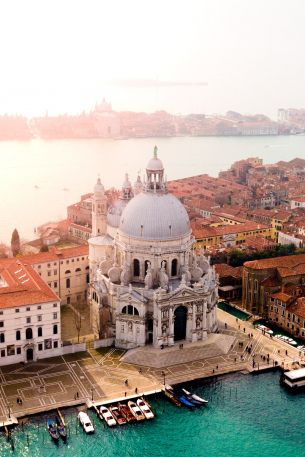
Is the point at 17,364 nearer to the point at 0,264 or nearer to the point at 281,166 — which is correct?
the point at 0,264

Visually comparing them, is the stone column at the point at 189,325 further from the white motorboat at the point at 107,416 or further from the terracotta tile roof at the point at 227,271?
the terracotta tile roof at the point at 227,271

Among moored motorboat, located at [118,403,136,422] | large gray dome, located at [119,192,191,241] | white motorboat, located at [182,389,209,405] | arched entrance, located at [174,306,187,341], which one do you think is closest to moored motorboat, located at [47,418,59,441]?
moored motorboat, located at [118,403,136,422]

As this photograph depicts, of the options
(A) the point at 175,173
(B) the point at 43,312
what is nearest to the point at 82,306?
(B) the point at 43,312

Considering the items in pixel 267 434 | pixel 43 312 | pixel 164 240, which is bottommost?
pixel 267 434

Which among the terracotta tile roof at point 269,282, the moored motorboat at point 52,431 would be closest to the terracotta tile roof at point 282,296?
the terracotta tile roof at point 269,282

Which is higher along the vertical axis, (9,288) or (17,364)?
(9,288)

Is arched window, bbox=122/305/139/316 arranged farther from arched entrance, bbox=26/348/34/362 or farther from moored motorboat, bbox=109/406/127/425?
moored motorboat, bbox=109/406/127/425
